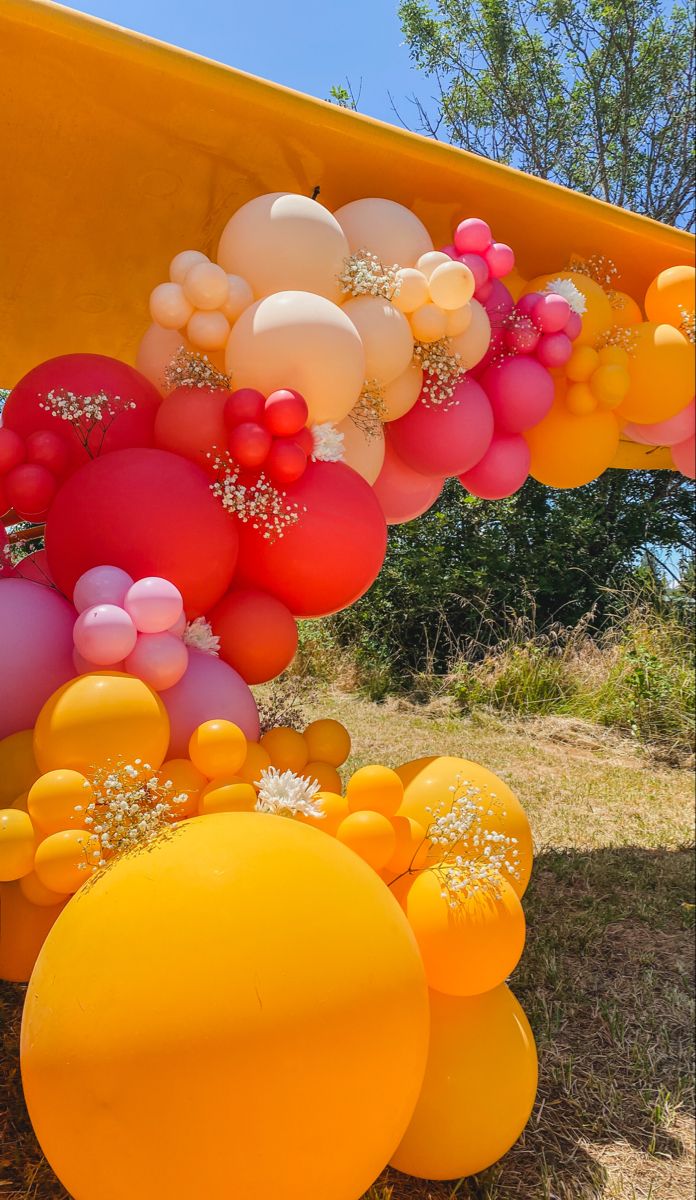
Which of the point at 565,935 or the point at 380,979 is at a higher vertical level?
the point at 380,979

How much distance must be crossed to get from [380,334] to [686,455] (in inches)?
63.8

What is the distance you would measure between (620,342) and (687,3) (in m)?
9.66

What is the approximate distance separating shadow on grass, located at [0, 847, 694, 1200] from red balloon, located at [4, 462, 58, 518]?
53.0 inches

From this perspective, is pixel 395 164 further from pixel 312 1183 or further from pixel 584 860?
pixel 584 860

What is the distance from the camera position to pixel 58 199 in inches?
89.8

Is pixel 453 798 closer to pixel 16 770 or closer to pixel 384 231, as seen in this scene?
pixel 16 770

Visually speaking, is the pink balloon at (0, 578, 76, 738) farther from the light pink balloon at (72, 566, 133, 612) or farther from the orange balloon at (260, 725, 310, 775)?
the orange balloon at (260, 725, 310, 775)

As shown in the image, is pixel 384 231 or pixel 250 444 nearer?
pixel 250 444

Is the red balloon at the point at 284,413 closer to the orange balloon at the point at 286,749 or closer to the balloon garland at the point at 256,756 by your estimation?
the balloon garland at the point at 256,756

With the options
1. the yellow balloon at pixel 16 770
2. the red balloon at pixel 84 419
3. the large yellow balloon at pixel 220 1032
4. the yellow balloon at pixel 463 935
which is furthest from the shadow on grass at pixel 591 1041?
the red balloon at pixel 84 419

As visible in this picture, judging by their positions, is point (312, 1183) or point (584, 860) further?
point (584, 860)

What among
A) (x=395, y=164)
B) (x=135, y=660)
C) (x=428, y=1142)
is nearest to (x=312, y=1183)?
(x=428, y=1142)

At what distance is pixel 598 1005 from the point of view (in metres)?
2.39

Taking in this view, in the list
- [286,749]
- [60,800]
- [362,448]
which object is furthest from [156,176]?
[60,800]
